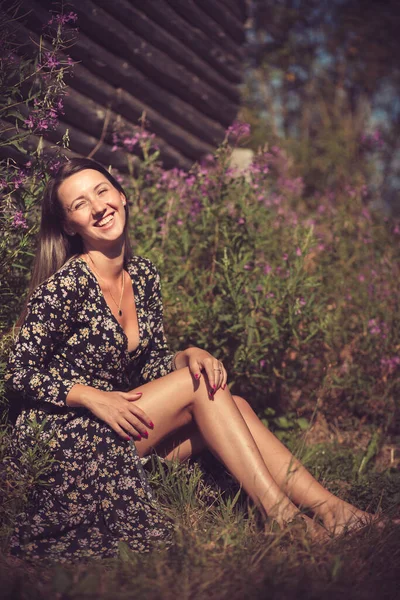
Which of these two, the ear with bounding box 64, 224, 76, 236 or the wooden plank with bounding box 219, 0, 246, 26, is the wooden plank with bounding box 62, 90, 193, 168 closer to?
the ear with bounding box 64, 224, 76, 236

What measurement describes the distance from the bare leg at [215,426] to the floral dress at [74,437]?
7.3 inches

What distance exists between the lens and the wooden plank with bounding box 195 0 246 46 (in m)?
5.51

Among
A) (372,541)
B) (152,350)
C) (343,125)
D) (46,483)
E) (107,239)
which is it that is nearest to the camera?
(372,541)

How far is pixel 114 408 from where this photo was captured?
7.48ft

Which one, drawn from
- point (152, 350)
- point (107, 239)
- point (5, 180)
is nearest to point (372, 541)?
point (152, 350)

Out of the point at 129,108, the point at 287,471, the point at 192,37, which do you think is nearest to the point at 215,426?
the point at 287,471

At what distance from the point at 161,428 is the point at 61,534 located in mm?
555

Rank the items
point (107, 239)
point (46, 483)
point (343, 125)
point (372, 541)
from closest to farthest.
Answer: point (372, 541) < point (46, 483) < point (107, 239) < point (343, 125)

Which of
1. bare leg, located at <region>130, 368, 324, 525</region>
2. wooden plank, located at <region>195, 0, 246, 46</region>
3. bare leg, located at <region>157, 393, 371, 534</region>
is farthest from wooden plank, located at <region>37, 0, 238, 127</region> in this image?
bare leg, located at <region>157, 393, 371, 534</region>

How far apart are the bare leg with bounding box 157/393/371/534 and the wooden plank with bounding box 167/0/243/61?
3876 millimetres

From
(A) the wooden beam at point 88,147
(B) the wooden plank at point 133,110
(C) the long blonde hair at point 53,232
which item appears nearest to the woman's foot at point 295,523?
(C) the long blonde hair at point 53,232

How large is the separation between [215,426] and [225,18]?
4832 millimetres

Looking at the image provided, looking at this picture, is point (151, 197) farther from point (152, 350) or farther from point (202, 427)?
point (202, 427)

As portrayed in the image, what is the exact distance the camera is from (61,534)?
2.18 meters
